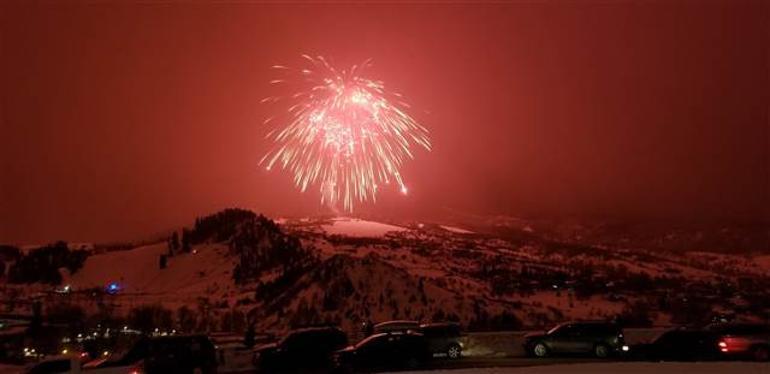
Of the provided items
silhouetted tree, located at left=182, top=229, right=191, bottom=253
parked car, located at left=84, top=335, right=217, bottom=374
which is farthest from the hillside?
parked car, located at left=84, top=335, right=217, bottom=374

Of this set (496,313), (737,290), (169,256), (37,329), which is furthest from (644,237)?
(37,329)

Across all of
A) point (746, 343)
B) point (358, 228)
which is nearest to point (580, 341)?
point (746, 343)

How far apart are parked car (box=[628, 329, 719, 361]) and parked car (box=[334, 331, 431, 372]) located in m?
9.31

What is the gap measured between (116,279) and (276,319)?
154 feet

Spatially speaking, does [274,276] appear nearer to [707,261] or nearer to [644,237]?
[707,261]

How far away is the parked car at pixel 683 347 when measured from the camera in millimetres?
30422

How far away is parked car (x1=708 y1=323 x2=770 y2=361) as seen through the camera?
29.4 m

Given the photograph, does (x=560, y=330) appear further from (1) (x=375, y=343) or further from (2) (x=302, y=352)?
(2) (x=302, y=352)

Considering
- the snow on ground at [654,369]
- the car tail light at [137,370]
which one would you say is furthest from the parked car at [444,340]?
the snow on ground at [654,369]

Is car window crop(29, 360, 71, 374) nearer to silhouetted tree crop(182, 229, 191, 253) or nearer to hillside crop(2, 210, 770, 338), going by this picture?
hillside crop(2, 210, 770, 338)

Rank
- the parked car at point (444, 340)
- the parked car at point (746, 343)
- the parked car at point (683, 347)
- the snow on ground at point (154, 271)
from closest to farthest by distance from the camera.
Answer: the parked car at point (746, 343), the parked car at point (683, 347), the parked car at point (444, 340), the snow on ground at point (154, 271)

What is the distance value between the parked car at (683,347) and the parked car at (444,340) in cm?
756

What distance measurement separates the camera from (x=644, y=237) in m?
182

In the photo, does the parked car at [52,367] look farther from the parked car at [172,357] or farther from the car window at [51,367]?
the parked car at [172,357]
